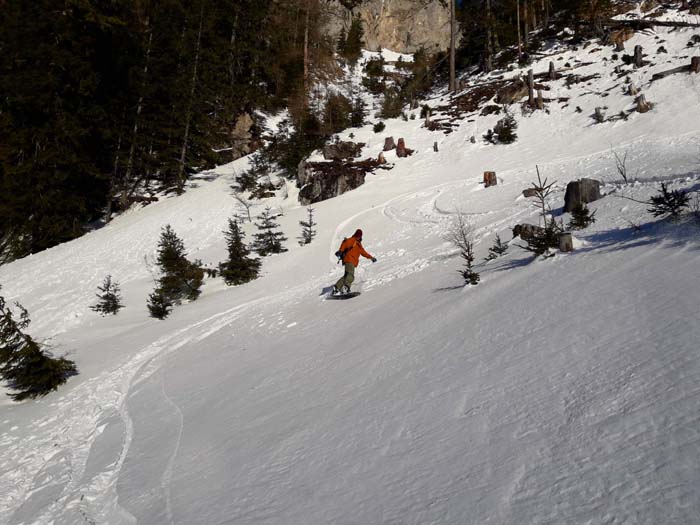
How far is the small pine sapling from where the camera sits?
6299 millimetres

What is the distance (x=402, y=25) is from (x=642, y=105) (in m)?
54.5

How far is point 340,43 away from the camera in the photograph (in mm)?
47375

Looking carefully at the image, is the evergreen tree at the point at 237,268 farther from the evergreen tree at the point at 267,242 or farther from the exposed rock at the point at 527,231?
the exposed rock at the point at 527,231

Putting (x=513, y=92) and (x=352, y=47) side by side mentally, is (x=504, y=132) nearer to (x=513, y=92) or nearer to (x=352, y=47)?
(x=513, y=92)

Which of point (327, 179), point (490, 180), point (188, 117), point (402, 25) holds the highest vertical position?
point (402, 25)

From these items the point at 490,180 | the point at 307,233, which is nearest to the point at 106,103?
the point at 307,233

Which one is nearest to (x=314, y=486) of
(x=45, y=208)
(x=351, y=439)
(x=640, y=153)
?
(x=351, y=439)

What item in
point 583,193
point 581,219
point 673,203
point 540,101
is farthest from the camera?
point 540,101

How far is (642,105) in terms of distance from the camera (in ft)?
61.0

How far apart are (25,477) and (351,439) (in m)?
4.39

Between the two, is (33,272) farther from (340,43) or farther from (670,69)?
(340,43)

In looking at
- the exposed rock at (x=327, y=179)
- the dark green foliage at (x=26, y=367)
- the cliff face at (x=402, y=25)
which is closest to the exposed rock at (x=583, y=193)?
the dark green foliage at (x=26, y=367)

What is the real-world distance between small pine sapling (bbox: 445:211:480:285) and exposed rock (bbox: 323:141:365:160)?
12752 millimetres

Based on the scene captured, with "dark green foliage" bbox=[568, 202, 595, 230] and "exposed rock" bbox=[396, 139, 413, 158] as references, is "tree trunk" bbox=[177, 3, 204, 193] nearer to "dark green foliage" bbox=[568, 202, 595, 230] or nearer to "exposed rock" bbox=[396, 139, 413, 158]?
"exposed rock" bbox=[396, 139, 413, 158]
